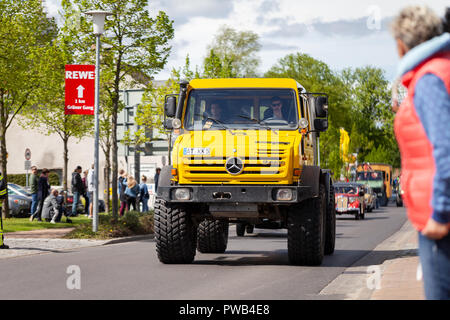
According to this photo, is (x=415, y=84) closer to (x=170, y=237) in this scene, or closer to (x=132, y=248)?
(x=170, y=237)

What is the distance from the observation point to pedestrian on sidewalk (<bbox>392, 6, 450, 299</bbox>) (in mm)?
3867

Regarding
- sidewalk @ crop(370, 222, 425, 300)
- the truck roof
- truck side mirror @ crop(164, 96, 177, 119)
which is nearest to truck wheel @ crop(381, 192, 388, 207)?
sidewalk @ crop(370, 222, 425, 300)

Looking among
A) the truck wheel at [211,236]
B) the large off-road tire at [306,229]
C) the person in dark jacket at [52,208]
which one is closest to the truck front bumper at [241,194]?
the large off-road tire at [306,229]

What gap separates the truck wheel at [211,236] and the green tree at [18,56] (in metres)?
10.5

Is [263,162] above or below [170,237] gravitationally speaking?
above

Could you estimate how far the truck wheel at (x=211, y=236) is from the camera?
15.3 m

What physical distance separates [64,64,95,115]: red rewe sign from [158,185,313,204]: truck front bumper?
8.21 metres

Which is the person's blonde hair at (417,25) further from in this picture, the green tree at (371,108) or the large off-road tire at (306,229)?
the green tree at (371,108)

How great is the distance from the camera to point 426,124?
3955mm

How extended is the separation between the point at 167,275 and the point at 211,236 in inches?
158

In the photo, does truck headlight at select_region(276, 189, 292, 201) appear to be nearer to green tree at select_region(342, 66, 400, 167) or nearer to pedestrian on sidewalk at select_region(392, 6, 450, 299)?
pedestrian on sidewalk at select_region(392, 6, 450, 299)

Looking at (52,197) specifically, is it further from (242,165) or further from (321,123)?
(242,165)

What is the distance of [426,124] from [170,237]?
8.95m
